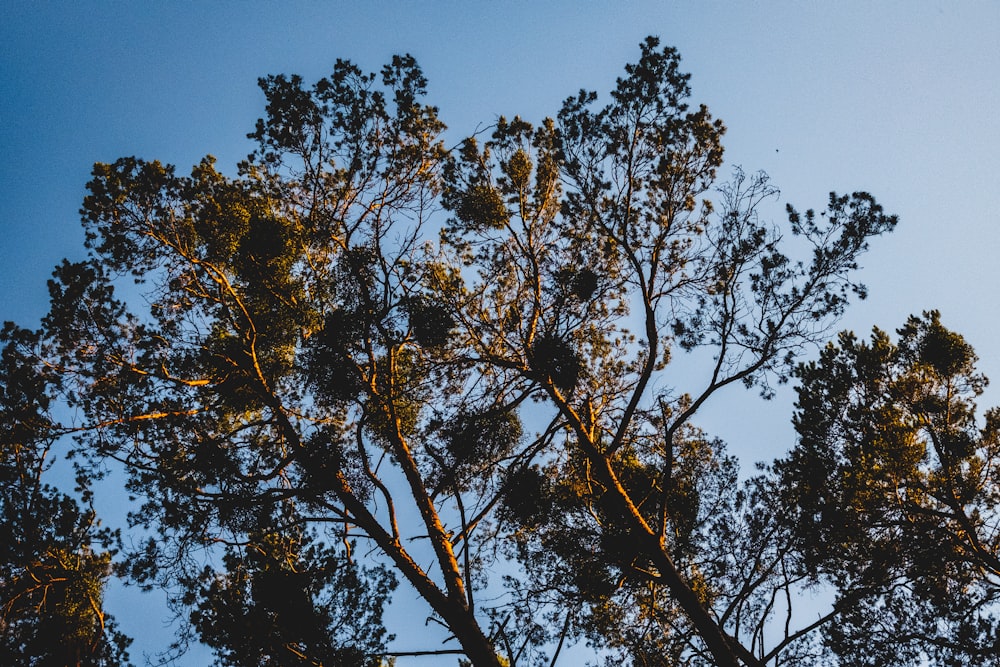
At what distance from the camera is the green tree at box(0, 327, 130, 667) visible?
25.9 feet

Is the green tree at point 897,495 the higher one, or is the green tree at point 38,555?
the green tree at point 38,555

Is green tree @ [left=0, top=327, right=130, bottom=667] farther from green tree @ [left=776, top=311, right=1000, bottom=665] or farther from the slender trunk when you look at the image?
green tree @ [left=776, top=311, right=1000, bottom=665]

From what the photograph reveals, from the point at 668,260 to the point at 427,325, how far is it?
4131 mm

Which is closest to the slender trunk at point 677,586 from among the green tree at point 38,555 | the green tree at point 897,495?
the green tree at point 897,495

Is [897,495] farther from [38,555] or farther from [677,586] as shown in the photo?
[38,555]

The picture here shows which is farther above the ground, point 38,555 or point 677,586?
point 38,555

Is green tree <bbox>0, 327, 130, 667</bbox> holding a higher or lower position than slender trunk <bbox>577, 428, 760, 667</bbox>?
higher

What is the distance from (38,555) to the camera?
356 inches

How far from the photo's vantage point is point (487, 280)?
9.47m

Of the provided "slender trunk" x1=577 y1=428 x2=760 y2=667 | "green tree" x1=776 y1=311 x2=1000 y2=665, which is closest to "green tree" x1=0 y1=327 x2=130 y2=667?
"slender trunk" x1=577 y1=428 x2=760 y2=667

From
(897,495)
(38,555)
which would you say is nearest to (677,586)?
(897,495)

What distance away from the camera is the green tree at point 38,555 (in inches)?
311

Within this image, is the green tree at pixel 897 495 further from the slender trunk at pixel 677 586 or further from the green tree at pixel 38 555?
the green tree at pixel 38 555

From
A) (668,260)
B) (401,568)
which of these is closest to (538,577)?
(401,568)
